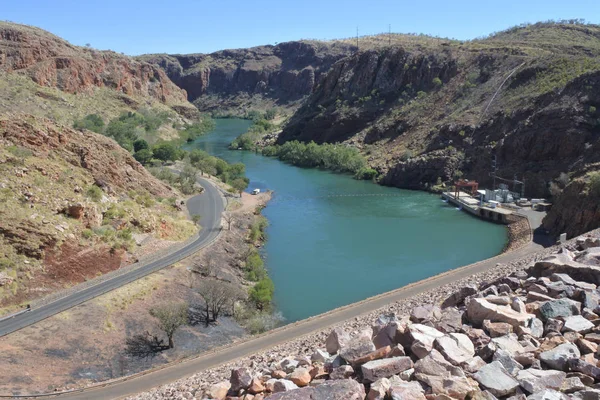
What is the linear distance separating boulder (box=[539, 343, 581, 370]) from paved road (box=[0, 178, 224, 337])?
91.7ft

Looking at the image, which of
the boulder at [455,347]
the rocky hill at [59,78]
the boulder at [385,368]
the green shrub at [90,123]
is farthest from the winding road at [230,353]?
the green shrub at [90,123]

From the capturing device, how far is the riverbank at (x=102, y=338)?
25516 millimetres

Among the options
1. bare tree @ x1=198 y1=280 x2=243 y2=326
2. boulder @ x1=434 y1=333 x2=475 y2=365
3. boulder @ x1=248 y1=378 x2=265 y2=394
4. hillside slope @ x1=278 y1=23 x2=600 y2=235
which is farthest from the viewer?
hillside slope @ x1=278 y1=23 x2=600 y2=235

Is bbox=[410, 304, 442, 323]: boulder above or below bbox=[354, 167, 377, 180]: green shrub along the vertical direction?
above

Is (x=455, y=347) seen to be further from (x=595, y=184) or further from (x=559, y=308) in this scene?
(x=595, y=184)

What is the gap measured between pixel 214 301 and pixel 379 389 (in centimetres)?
2590

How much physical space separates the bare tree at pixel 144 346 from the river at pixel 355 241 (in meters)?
9.67

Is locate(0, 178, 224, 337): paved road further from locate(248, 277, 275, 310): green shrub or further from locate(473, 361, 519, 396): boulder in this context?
locate(473, 361, 519, 396): boulder

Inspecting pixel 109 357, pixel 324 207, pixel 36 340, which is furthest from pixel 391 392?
pixel 324 207

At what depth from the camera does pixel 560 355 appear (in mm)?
10797

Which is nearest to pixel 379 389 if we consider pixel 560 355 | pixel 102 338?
pixel 560 355

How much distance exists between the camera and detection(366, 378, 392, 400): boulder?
33.7 feet

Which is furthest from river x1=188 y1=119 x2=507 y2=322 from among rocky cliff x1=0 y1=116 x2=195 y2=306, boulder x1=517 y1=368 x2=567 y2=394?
boulder x1=517 y1=368 x2=567 y2=394

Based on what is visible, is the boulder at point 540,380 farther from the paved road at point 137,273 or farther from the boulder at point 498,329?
the paved road at point 137,273
